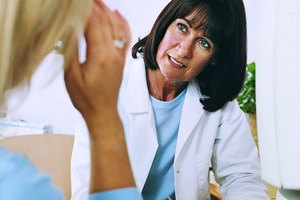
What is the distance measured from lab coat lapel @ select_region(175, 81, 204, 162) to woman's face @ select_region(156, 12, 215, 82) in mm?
43

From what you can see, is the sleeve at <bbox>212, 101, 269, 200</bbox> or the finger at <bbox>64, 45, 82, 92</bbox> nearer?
the finger at <bbox>64, 45, 82, 92</bbox>

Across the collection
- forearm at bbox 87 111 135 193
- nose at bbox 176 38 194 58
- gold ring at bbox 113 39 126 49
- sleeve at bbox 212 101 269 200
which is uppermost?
gold ring at bbox 113 39 126 49

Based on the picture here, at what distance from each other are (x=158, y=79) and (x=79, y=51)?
18 centimetres

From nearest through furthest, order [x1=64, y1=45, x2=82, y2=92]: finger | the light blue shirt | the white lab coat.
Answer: the light blue shirt → [x1=64, y1=45, x2=82, y2=92]: finger → the white lab coat

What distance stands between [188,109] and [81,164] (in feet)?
0.67

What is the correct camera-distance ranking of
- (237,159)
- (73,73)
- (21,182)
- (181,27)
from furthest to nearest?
(237,159) → (181,27) → (73,73) → (21,182)

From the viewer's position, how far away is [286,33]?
23.9 inches

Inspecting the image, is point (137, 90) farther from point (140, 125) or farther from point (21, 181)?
point (21, 181)

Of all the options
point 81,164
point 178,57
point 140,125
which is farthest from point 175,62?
point 81,164

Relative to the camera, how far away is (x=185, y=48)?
661 mm

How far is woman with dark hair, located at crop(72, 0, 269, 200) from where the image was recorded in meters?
0.66

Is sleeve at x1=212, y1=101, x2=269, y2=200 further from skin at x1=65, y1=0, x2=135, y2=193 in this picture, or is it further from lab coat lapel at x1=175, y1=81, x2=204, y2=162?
skin at x1=65, y1=0, x2=135, y2=193

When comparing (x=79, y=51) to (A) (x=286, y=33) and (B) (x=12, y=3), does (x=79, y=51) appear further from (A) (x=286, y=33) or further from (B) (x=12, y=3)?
(A) (x=286, y=33)

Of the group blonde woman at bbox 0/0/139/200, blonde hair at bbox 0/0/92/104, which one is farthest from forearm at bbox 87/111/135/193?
blonde hair at bbox 0/0/92/104
